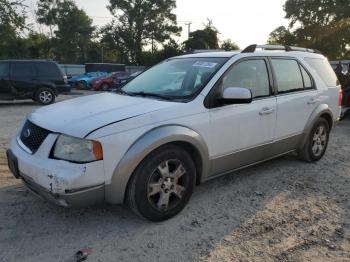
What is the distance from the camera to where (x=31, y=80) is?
1366 centimetres

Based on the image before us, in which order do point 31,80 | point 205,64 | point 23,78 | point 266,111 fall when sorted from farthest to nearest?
point 31,80
point 23,78
point 266,111
point 205,64

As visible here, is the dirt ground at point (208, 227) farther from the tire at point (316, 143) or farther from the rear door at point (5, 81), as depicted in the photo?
the rear door at point (5, 81)

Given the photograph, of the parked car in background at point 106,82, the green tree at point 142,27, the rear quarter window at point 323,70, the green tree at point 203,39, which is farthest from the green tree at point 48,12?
the rear quarter window at point 323,70

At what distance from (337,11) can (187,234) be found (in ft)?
152

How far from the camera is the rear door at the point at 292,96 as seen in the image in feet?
15.9

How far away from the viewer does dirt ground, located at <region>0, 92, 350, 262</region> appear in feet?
10.4

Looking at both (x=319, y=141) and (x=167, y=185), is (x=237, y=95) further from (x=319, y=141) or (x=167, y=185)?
(x=319, y=141)

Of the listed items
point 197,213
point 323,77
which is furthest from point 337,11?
point 197,213

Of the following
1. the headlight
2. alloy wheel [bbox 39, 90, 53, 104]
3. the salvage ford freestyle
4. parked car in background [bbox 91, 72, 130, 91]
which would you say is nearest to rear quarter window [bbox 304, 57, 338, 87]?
the salvage ford freestyle

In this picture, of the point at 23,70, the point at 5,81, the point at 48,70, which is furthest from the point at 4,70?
the point at 48,70

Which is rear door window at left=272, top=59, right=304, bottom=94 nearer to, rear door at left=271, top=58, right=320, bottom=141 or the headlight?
rear door at left=271, top=58, right=320, bottom=141

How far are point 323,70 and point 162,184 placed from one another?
3.58 m

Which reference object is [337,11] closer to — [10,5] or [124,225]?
[10,5]

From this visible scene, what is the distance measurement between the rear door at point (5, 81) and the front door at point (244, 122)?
11.0 m
